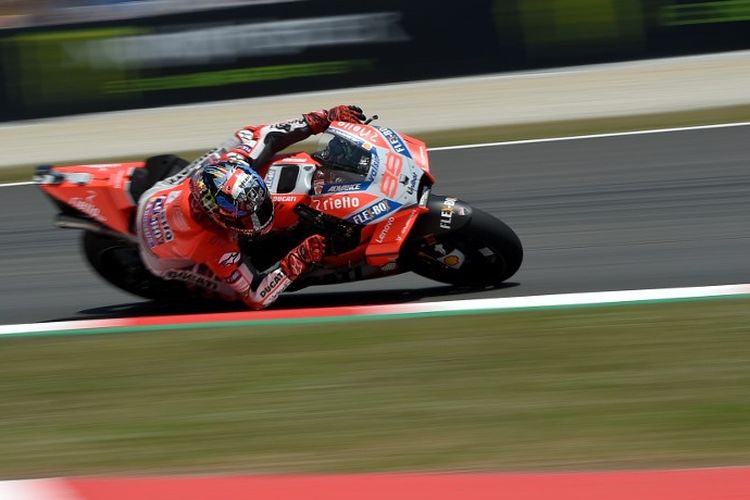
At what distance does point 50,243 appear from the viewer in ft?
30.3

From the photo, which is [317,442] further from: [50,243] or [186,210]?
[50,243]

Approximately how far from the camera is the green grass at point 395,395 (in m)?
4.57

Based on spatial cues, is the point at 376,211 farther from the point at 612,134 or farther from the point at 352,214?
the point at 612,134

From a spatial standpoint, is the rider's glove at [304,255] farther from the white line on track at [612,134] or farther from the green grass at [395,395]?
the white line on track at [612,134]

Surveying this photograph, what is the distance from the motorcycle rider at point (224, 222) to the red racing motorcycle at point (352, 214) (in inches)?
7.0

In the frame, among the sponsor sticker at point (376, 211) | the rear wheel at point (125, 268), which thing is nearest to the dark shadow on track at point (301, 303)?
the rear wheel at point (125, 268)

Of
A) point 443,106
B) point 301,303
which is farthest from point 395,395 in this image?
point 443,106

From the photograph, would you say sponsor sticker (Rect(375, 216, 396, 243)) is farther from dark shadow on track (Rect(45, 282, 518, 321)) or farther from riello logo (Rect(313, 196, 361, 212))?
dark shadow on track (Rect(45, 282, 518, 321))

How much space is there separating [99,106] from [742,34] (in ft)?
27.1

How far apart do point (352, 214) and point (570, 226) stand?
8.07 feet

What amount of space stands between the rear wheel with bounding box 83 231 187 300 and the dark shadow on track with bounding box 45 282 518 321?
13 centimetres

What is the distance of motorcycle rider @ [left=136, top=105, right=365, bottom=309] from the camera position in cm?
626

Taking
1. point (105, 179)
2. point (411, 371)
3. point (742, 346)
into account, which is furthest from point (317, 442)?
point (105, 179)

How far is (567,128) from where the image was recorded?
1180 cm
